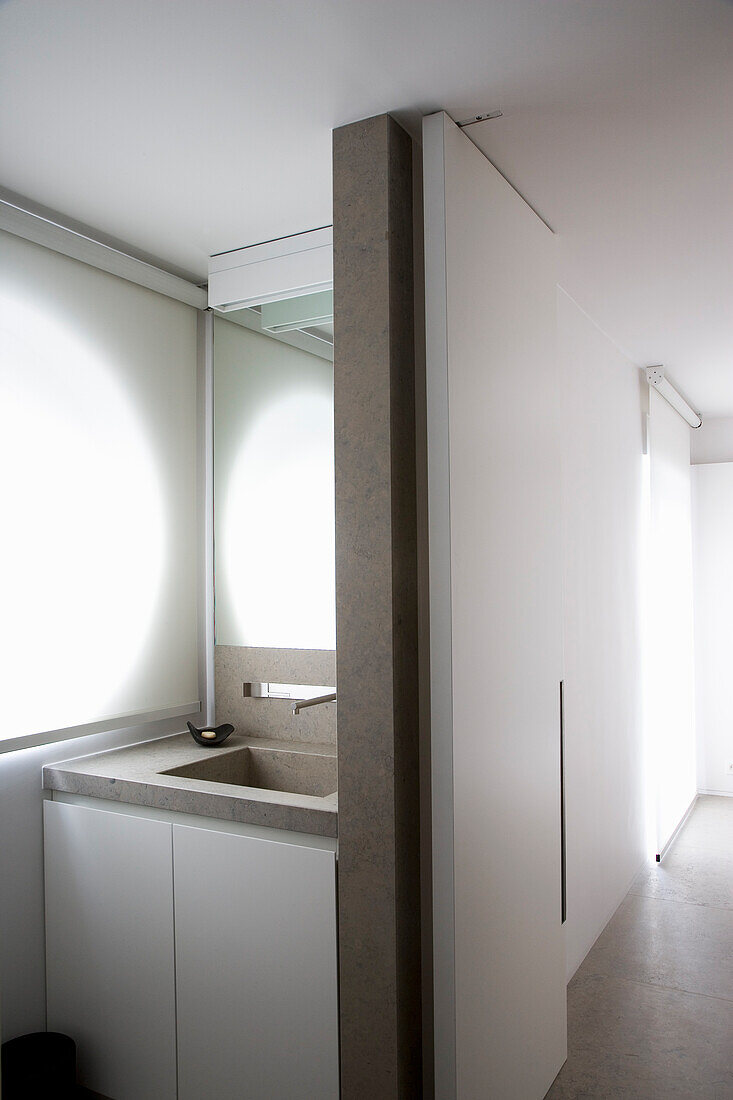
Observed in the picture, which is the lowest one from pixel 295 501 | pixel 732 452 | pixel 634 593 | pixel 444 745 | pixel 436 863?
pixel 436 863

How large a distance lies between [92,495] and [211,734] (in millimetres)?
878

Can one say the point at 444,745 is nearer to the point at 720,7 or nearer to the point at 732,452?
the point at 720,7

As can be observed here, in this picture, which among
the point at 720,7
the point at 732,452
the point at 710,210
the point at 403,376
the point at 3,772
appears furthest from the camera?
the point at 732,452

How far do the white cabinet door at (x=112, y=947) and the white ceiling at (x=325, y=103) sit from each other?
1772 millimetres

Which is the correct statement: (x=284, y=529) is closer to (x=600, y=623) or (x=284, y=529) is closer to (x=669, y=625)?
(x=600, y=623)

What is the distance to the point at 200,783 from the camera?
89.9 inches

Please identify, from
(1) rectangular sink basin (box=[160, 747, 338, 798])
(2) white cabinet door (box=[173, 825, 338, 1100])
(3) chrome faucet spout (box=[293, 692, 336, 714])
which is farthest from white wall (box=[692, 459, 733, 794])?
(2) white cabinet door (box=[173, 825, 338, 1100])

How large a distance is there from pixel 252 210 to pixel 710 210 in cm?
141

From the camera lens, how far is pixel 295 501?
2783 mm

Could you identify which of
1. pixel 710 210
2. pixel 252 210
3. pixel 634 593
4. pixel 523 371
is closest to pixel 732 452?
pixel 634 593

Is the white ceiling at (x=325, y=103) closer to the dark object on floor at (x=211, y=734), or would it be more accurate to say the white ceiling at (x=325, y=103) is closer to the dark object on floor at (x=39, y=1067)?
the dark object on floor at (x=211, y=734)

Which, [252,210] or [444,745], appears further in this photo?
[252,210]

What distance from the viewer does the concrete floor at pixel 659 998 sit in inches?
102

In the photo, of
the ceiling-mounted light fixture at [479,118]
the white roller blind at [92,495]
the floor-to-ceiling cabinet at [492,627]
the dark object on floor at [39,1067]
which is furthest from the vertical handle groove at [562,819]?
the ceiling-mounted light fixture at [479,118]
